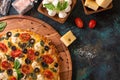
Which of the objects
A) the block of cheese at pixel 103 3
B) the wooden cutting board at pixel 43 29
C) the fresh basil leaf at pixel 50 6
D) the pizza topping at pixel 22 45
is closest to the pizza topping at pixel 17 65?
the pizza topping at pixel 22 45

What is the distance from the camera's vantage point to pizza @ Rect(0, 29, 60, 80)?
9.81 feet

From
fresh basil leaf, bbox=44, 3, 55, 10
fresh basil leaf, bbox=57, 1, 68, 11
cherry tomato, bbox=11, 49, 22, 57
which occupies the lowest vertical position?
cherry tomato, bbox=11, 49, 22, 57

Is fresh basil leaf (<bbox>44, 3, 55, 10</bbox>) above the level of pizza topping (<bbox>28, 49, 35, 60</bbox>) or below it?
above

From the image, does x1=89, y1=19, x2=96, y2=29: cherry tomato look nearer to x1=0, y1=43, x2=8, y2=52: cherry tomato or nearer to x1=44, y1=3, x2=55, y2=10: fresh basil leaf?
x1=44, y1=3, x2=55, y2=10: fresh basil leaf

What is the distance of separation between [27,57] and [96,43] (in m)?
0.47

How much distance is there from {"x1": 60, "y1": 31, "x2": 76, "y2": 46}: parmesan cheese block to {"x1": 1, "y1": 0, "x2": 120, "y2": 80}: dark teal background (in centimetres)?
5

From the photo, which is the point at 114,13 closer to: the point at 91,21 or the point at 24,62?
the point at 91,21

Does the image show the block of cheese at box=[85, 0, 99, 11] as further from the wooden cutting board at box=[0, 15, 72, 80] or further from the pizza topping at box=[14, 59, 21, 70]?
the pizza topping at box=[14, 59, 21, 70]

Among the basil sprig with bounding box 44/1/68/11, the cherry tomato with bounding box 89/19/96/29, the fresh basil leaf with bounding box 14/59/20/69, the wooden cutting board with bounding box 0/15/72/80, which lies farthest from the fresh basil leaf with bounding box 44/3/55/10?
the fresh basil leaf with bounding box 14/59/20/69

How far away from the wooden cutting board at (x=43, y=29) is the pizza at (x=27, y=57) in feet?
0.24

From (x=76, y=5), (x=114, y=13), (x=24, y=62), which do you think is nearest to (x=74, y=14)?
(x=76, y=5)

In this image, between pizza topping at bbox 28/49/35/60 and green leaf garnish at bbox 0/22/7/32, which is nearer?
pizza topping at bbox 28/49/35/60

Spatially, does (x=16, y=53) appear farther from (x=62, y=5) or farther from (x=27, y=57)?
(x=62, y=5)

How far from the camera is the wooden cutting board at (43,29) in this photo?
3.08m
